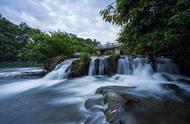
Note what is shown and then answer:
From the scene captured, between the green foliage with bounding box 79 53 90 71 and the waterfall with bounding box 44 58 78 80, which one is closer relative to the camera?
the waterfall with bounding box 44 58 78 80

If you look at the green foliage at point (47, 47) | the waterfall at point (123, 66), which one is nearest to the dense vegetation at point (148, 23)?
the waterfall at point (123, 66)

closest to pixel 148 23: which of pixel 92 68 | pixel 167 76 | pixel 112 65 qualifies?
pixel 167 76

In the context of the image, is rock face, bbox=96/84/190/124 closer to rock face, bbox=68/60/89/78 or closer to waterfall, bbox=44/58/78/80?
rock face, bbox=68/60/89/78

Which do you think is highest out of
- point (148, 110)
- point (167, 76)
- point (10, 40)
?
point (10, 40)

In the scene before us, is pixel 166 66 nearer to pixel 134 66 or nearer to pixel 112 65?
pixel 134 66

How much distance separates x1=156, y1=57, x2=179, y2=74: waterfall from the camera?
26.6 feet

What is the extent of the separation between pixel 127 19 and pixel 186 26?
212 cm

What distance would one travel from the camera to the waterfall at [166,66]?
8.12 meters

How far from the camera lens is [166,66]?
8211mm

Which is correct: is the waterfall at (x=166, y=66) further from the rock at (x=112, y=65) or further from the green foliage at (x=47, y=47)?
the green foliage at (x=47, y=47)

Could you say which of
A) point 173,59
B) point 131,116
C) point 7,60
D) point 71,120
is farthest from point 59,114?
point 7,60

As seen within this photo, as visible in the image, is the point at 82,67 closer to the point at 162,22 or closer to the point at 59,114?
the point at 162,22

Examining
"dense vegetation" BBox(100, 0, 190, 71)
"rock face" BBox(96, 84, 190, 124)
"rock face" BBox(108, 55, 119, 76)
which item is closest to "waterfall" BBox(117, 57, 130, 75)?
"rock face" BBox(108, 55, 119, 76)

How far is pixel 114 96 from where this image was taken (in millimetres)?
3844
